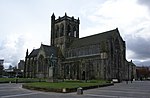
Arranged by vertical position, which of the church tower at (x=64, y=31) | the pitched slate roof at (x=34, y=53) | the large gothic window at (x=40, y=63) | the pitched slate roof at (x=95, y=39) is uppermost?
the church tower at (x=64, y=31)

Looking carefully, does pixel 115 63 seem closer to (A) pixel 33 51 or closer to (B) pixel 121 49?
(B) pixel 121 49

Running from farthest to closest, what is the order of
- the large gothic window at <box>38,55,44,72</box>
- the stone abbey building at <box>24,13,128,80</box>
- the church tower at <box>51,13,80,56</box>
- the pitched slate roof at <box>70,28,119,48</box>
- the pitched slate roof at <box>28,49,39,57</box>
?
the pitched slate roof at <box>28,49,39,57</box>, the church tower at <box>51,13,80,56</box>, the large gothic window at <box>38,55,44,72</box>, the pitched slate roof at <box>70,28,119,48</box>, the stone abbey building at <box>24,13,128,80</box>

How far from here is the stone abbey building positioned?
7025cm

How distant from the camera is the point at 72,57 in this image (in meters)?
85.1

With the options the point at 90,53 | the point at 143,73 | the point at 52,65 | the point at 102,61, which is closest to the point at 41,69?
the point at 90,53

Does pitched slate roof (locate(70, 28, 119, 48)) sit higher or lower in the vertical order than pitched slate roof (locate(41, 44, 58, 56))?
higher

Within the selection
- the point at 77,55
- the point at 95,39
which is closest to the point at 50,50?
the point at 77,55

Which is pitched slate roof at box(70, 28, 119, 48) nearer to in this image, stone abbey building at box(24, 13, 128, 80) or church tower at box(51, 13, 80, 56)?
stone abbey building at box(24, 13, 128, 80)

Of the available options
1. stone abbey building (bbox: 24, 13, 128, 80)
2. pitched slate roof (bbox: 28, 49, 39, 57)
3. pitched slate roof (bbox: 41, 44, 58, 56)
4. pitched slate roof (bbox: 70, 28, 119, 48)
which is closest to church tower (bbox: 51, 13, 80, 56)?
stone abbey building (bbox: 24, 13, 128, 80)

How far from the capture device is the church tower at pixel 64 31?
90.0 metres

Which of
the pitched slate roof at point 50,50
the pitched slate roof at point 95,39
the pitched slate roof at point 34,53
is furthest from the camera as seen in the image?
the pitched slate roof at point 34,53

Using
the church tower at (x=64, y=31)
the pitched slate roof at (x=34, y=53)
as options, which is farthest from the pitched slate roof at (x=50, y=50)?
the pitched slate roof at (x=34, y=53)

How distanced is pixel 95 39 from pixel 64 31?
663 inches

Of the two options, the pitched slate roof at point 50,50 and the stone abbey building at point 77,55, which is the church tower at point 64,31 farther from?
the pitched slate roof at point 50,50
